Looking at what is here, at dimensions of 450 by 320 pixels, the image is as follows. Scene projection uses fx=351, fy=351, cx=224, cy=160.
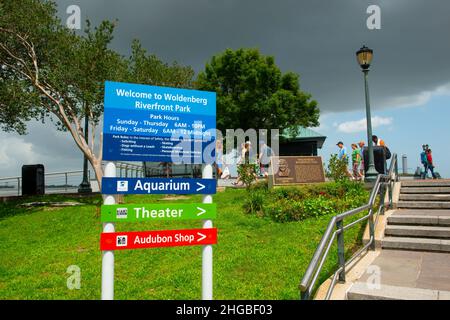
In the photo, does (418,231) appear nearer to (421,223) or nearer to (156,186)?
(421,223)

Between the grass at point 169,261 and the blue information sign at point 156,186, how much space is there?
191 centimetres

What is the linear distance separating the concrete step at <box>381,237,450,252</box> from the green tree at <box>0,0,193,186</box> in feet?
37.3

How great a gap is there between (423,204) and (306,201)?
3.05 metres

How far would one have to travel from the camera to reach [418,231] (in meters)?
7.16

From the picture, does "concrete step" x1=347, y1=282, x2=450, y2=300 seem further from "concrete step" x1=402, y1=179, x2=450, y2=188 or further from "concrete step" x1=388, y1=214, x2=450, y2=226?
"concrete step" x1=402, y1=179, x2=450, y2=188

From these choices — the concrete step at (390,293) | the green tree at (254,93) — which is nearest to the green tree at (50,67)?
the concrete step at (390,293)

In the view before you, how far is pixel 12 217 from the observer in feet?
42.0

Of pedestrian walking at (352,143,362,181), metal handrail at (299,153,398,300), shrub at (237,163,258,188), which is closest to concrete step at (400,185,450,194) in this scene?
metal handrail at (299,153,398,300)

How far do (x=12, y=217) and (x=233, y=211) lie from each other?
26.9ft

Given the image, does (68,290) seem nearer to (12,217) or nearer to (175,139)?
(175,139)

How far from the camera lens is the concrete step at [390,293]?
4262mm

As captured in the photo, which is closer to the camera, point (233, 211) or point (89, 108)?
point (233, 211)

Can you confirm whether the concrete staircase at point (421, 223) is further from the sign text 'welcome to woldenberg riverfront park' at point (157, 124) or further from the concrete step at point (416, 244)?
the sign text 'welcome to woldenberg riverfront park' at point (157, 124)
